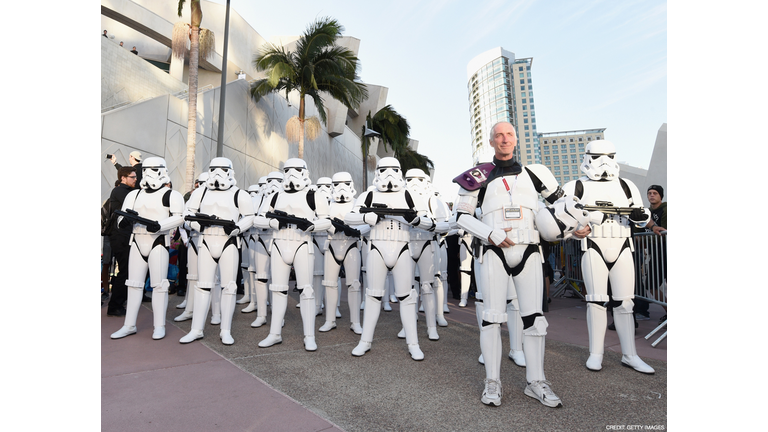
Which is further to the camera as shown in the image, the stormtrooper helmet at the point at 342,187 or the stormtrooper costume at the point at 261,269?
the stormtrooper helmet at the point at 342,187

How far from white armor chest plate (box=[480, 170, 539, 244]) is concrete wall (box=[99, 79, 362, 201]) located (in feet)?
35.3

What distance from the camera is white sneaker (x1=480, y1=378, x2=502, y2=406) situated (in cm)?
276

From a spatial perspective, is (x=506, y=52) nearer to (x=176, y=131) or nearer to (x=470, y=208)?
(x=176, y=131)

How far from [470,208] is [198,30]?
1156 cm

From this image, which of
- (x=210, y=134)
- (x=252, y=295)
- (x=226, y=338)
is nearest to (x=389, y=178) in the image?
(x=226, y=338)

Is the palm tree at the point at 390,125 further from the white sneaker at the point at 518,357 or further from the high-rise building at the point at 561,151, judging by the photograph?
the white sneaker at the point at 518,357

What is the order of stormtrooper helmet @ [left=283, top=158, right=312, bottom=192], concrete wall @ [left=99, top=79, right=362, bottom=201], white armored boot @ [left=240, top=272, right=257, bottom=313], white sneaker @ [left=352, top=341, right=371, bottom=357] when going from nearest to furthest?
white sneaker @ [left=352, top=341, right=371, bottom=357] → stormtrooper helmet @ [left=283, top=158, right=312, bottom=192] → white armored boot @ [left=240, top=272, right=257, bottom=313] → concrete wall @ [left=99, top=79, right=362, bottom=201]

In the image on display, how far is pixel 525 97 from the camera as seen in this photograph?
193ft

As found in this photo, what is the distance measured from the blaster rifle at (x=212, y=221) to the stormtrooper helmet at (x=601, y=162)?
12.2 ft

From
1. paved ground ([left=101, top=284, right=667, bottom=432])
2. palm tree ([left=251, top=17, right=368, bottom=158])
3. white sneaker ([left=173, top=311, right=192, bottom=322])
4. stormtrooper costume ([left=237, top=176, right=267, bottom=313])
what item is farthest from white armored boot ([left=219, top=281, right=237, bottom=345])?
palm tree ([left=251, top=17, right=368, bottom=158])

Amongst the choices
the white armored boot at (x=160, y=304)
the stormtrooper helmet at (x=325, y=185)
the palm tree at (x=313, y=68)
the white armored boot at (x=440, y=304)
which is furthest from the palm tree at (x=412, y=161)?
the white armored boot at (x=160, y=304)

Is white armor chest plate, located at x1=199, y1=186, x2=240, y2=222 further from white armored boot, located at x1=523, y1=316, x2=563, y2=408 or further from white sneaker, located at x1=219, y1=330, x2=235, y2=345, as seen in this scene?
white armored boot, located at x1=523, y1=316, x2=563, y2=408

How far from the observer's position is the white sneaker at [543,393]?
272 cm

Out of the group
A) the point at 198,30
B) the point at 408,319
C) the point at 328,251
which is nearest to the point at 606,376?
the point at 408,319
